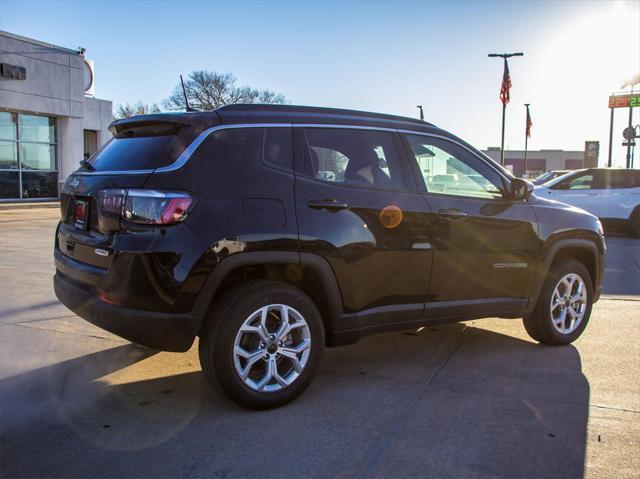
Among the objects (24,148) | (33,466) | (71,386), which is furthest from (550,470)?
(24,148)

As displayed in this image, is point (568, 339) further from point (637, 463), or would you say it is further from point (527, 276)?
point (637, 463)

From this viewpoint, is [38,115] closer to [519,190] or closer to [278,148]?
[278,148]

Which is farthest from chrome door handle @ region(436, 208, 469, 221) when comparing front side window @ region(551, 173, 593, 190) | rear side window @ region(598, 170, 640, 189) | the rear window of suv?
rear side window @ region(598, 170, 640, 189)

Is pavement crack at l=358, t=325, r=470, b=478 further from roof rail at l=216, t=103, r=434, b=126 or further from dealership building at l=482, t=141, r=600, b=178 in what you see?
dealership building at l=482, t=141, r=600, b=178

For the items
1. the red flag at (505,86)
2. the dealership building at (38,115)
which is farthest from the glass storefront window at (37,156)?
the red flag at (505,86)

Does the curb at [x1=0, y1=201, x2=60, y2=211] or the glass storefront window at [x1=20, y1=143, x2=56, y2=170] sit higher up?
the glass storefront window at [x1=20, y1=143, x2=56, y2=170]

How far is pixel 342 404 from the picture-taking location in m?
3.83

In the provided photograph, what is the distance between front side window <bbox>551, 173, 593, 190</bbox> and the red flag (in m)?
13.3

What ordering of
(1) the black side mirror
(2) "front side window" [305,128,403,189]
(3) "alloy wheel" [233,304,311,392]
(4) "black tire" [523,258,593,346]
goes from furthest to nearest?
(4) "black tire" [523,258,593,346] → (1) the black side mirror → (2) "front side window" [305,128,403,189] → (3) "alloy wheel" [233,304,311,392]

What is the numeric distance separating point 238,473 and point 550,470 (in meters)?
1.60

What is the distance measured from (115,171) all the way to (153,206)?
1.74 ft

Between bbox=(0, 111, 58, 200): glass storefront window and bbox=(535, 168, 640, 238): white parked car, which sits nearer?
bbox=(535, 168, 640, 238): white parked car

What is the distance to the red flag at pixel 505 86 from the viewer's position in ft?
87.1

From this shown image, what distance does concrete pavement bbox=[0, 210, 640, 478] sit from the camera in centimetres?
304
